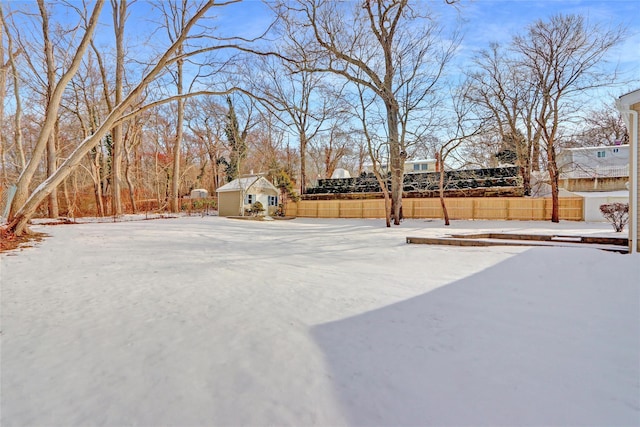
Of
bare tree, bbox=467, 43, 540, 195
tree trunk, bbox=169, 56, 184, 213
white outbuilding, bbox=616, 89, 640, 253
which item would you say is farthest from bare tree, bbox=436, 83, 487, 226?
tree trunk, bbox=169, 56, 184, 213

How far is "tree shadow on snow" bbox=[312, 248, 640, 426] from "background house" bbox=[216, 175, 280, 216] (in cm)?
1780

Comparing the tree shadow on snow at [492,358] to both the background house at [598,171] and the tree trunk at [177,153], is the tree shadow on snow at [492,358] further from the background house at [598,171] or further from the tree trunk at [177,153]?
the tree trunk at [177,153]

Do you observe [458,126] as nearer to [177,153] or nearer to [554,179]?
[554,179]

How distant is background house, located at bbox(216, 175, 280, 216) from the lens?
20938mm

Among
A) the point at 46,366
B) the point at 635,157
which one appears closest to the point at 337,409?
the point at 46,366

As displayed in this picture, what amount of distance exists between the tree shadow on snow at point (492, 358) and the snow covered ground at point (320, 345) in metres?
0.01

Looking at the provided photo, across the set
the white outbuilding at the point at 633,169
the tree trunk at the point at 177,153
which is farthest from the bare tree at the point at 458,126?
the tree trunk at the point at 177,153

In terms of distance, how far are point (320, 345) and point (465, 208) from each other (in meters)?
16.9

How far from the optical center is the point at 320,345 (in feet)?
8.95

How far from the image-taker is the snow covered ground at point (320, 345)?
189cm

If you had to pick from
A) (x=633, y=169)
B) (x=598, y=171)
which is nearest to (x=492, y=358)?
(x=633, y=169)

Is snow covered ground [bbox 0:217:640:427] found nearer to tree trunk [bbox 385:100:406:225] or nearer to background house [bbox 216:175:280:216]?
tree trunk [bbox 385:100:406:225]

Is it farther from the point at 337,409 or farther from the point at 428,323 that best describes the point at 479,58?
the point at 337,409

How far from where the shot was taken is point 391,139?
15070mm
